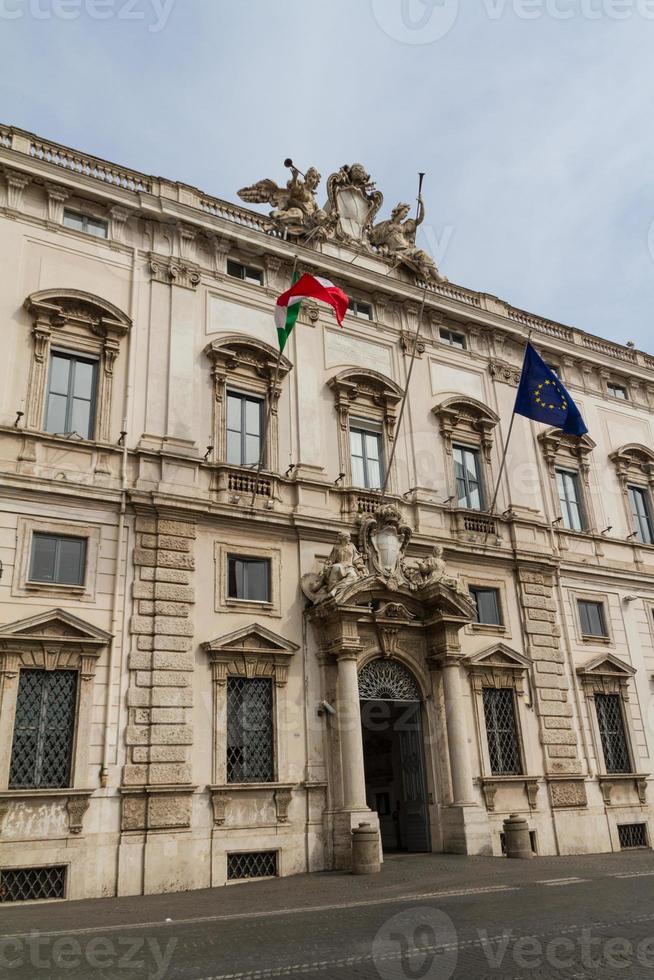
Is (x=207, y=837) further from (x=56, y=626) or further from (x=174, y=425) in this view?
(x=174, y=425)

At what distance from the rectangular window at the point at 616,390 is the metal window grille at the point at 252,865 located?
63.3 ft

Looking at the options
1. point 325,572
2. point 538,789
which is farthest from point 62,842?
point 538,789

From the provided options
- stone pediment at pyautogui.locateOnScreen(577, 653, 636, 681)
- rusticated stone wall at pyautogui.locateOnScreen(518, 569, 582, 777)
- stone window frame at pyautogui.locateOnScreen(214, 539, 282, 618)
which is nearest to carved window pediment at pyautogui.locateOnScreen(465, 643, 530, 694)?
rusticated stone wall at pyautogui.locateOnScreen(518, 569, 582, 777)

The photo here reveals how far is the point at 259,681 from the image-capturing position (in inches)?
716

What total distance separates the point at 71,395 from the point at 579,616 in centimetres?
1515

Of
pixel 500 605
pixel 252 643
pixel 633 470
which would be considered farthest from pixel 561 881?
pixel 633 470

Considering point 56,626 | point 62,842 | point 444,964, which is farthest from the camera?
point 56,626

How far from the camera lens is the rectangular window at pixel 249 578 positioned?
18.6 m

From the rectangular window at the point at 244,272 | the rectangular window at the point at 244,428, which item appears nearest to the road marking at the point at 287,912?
the rectangular window at the point at 244,428

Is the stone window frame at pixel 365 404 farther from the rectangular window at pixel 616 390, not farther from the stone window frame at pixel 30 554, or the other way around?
the rectangular window at pixel 616 390

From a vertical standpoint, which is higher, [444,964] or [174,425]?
[174,425]

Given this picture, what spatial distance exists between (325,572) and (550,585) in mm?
7856

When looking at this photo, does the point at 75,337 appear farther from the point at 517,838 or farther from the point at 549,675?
the point at 517,838

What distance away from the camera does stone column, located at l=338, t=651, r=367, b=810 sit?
17.6m
